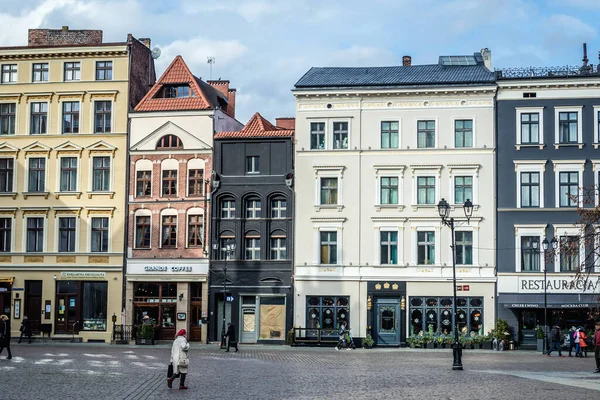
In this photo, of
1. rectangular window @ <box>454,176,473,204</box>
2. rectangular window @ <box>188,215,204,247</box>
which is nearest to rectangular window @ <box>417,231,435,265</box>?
rectangular window @ <box>454,176,473,204</box>

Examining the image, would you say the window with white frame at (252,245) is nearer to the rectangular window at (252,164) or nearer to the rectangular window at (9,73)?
the rectangular window at (252,164)

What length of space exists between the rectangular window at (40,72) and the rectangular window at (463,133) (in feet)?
83.9

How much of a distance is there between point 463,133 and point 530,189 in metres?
4.91

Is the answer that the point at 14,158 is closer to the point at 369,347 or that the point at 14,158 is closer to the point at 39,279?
the point at 39,279

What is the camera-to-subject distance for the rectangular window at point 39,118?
59375mm

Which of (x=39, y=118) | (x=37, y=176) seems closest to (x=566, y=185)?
(x=37, y=176)

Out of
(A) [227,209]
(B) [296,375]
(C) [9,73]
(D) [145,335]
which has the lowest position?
(D) [145,335]

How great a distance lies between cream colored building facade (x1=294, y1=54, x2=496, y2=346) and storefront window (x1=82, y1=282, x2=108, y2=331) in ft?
39.0

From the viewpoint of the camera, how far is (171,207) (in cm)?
5731

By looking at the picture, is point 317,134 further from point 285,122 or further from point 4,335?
point 4,335

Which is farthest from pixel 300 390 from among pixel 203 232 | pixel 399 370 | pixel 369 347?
pixel 203 232

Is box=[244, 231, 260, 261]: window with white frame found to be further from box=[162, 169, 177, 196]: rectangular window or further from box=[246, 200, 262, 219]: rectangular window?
box=[162, 169, 177, 196]: rectangular window

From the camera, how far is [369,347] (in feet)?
173

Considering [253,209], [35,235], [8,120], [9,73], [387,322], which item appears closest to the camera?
[387,322]
